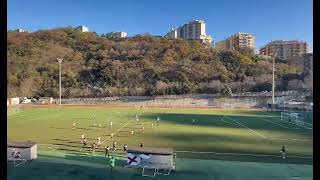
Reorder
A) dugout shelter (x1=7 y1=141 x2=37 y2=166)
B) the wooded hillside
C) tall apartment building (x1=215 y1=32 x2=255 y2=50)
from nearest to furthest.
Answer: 1. dugout shelter (x1=7 y1=141 x2=37 y2=166)
2. the wooded hillside
3. tall apartment building (x1=215 y1=32 x2=255 y2=50)

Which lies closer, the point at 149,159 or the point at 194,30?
the point at 149,159

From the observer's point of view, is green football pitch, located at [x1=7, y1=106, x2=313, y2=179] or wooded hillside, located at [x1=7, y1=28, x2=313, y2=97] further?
wooded hillside, located at [x1=7, y1=28, x2=313, y2=97]

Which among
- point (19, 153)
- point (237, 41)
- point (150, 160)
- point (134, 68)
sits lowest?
point (150, 160)

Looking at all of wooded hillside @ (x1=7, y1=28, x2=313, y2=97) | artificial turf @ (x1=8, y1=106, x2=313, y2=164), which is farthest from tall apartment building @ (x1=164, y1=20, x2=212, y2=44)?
artificial turf @ (x1=8, y1=106, x2=313, y2=164)

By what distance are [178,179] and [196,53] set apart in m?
87.6

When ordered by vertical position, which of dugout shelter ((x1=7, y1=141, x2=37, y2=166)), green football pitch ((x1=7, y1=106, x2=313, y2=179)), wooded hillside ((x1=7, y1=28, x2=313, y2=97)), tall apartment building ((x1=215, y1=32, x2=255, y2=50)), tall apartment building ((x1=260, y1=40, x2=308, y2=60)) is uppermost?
tall apartment building ((x1=215, y1=32, x2=255, y2=50))

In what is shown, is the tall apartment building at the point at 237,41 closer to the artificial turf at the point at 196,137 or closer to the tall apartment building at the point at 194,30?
the tall apartment building at the point at 194,30

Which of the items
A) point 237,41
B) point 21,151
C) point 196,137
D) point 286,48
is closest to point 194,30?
point 237,41

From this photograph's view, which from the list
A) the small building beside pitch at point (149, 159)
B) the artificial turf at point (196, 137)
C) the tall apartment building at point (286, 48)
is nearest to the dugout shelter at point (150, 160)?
the small building beside pitch at point (149, 159)

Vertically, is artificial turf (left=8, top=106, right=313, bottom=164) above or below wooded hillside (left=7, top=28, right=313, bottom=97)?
below

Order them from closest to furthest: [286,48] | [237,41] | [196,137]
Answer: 1. [196,137]
2. [286,48]
3. [237,41]

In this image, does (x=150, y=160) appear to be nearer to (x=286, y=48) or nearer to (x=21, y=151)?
(x=21, y=151)

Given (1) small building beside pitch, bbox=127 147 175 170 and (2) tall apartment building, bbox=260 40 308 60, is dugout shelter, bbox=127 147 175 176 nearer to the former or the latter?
(1) small building beside pitch, bbox=127 147 175 170
